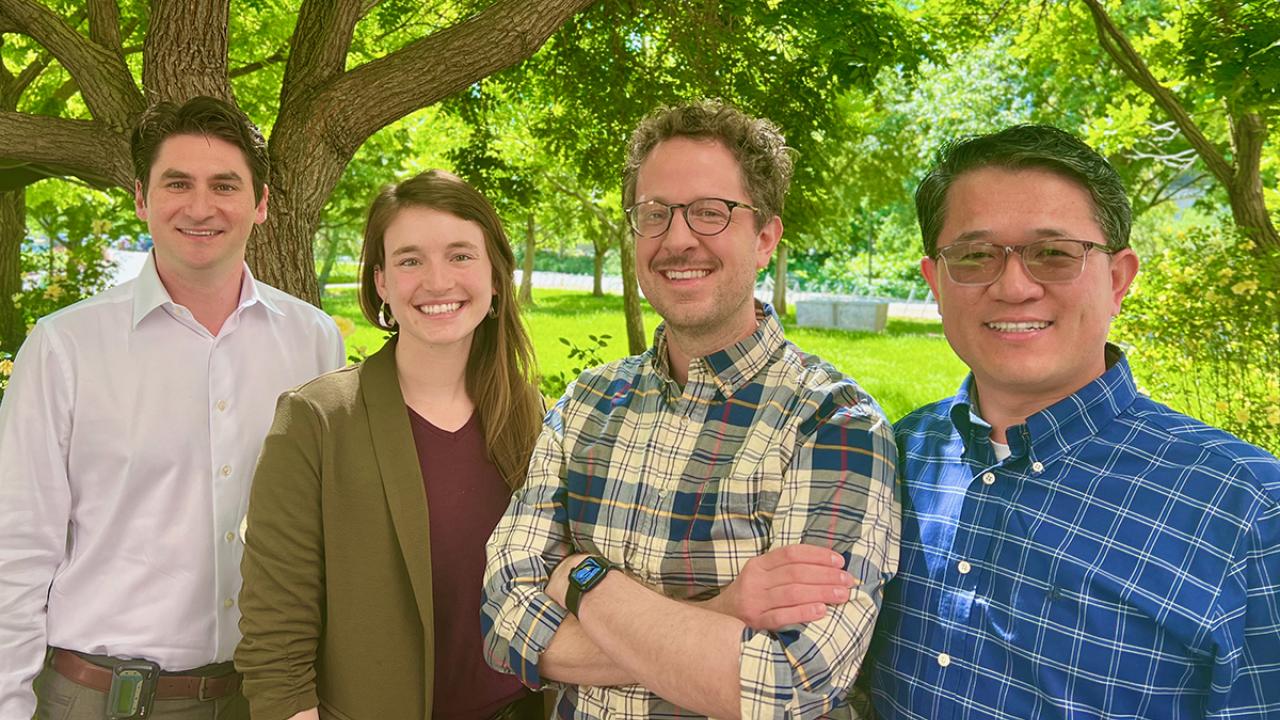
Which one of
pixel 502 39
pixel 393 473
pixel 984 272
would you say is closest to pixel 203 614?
pixel 393 473

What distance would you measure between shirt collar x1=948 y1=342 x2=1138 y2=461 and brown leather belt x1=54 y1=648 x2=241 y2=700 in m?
2.32

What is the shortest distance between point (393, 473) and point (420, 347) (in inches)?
16.3

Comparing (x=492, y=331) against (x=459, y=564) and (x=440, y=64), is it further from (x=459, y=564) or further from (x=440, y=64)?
(x=440, y=64)

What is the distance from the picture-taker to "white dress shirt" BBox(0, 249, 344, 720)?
269 centimetres

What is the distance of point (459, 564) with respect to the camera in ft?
8.93

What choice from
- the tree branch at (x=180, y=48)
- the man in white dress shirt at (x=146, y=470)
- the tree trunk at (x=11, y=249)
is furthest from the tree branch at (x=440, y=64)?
the tree trunk at (x=11, y=249)

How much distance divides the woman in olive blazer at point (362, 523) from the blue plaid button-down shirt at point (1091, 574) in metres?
1.22

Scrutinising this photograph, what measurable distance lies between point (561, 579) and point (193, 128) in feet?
5.96

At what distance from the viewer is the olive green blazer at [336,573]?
2521 millimetres

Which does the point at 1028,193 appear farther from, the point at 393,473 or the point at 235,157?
the point at 235,157

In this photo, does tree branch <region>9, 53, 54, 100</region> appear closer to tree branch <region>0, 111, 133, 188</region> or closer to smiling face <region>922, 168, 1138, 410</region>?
tree branch <region>0, 111, 133, 188</region>

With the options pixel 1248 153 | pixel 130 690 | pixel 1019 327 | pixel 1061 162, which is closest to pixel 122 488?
pixel 130 690

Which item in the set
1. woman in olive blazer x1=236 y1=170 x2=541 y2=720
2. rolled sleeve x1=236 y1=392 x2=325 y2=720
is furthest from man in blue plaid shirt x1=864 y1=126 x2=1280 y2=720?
rolled sleeve x1=236 y1=392 x2=325 y2=720

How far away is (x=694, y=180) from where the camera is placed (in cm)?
252
